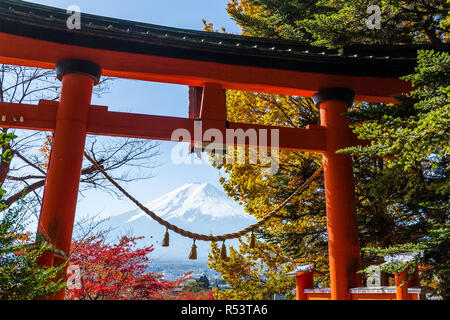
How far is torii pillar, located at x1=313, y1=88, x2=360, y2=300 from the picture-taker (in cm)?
438

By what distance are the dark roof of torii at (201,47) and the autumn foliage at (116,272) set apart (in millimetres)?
3675

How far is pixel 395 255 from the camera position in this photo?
3270 mm

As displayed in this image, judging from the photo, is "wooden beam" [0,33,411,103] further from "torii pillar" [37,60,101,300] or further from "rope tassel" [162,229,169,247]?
"rope tassel" [162,229,169,247]

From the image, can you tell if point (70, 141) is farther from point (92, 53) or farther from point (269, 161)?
point (269, 161)

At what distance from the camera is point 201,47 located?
4.60 m

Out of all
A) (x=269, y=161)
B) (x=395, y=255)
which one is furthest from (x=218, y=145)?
(x=269, y=161)

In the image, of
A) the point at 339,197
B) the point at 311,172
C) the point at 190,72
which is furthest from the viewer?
the point at 311,172

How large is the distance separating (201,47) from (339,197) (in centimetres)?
279

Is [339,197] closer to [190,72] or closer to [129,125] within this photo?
[190,72]

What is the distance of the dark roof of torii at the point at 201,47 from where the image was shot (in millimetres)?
4156

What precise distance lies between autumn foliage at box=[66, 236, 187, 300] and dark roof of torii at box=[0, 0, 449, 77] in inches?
145

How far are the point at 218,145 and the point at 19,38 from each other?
281 cm

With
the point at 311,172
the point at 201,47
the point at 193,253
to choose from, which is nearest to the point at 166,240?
the point at 193,253

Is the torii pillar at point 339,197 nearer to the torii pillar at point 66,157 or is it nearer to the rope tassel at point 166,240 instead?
the rope tassel at point 166,240
